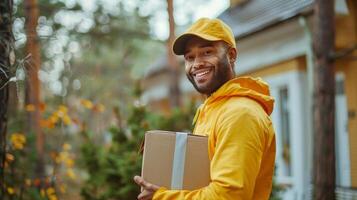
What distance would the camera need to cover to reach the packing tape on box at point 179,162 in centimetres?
252

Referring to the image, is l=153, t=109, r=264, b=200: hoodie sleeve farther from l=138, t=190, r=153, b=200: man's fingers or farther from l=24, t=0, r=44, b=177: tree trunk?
l=24, t=0, r=44, b=177: tree trunk

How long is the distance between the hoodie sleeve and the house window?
9436 millimetres

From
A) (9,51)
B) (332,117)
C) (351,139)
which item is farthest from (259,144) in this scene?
(351,139)

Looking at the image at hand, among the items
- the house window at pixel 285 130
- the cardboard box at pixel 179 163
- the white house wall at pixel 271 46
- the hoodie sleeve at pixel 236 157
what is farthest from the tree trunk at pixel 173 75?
the hoodie sleeve at pixel 236 157

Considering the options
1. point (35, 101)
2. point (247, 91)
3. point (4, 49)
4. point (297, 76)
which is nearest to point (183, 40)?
point (247, 91)

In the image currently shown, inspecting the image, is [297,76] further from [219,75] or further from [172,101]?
[219,75]

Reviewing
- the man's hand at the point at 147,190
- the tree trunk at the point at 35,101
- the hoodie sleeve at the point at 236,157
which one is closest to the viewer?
the hoodie sleeve at the point at 236,157

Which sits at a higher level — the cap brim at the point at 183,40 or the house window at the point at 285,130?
the cap brim at the point at 183,40

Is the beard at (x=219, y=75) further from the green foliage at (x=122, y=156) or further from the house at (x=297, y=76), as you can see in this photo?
the house at (x=297, y=76)

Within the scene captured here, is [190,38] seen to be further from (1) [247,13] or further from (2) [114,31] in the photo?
(2) [114,31]

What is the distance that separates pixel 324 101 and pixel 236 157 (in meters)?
6.04

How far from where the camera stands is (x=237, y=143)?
2244 mm

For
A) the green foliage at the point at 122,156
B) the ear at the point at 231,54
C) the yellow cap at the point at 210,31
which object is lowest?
the green foliage at the point at 122,156

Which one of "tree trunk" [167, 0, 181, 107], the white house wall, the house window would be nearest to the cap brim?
the white house wall
